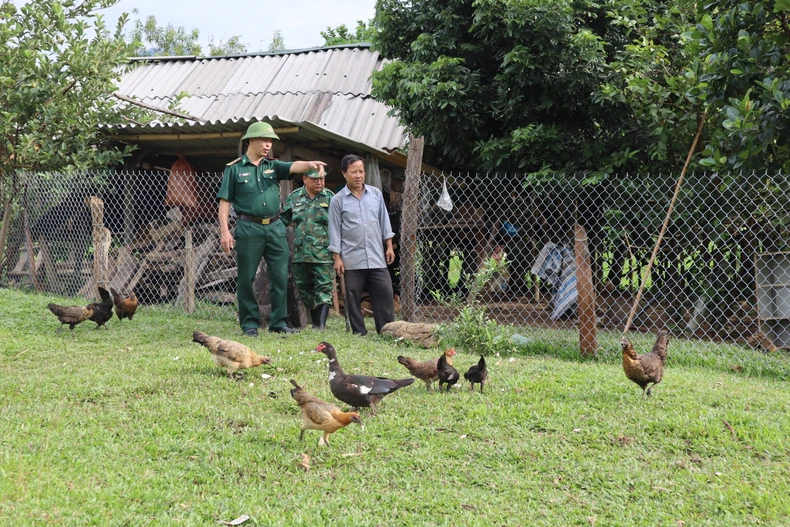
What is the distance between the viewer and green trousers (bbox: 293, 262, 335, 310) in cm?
881

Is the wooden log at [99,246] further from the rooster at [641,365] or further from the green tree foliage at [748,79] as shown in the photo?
the green tree foliage at [748,79]

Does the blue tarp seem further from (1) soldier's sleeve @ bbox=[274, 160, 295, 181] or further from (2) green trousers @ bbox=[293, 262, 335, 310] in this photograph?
(1) soldier's sleeve @ bbox=[274, 160, 295, 181]

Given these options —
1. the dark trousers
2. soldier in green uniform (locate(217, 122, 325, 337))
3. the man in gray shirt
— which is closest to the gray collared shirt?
the man in gray shirt

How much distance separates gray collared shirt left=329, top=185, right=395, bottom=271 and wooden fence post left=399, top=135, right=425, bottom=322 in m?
0.39

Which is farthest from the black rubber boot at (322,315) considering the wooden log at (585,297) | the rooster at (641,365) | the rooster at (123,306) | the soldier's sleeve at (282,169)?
the rooster at (641,365)

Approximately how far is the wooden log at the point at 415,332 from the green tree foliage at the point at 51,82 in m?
5.01

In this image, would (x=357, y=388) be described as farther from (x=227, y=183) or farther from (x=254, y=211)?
(x=227, y=183)

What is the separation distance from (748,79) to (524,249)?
4.77 meters

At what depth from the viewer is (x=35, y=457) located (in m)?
4.16

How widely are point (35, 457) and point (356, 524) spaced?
196 cm

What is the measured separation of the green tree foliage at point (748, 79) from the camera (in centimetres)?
645

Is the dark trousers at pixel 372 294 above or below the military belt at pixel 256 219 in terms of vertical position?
below

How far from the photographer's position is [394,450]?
4.49 m

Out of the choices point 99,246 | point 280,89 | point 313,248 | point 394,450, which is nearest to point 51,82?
point 99,246
